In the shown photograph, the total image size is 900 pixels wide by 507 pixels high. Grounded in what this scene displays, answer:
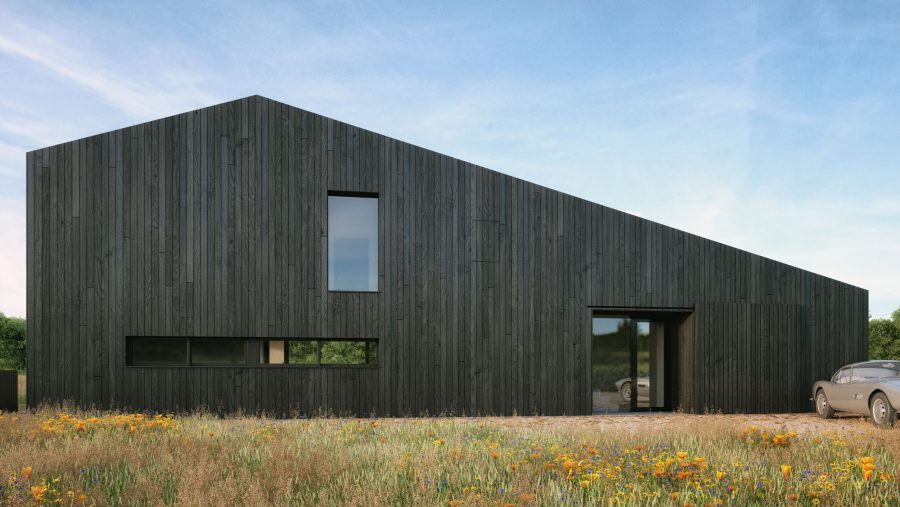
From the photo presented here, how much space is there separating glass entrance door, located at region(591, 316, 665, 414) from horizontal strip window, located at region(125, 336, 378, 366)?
196 inches

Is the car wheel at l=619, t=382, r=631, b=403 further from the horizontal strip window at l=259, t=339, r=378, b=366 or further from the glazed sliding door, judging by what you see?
the horizontal strip window at l=259, t=339, r=378, b=366

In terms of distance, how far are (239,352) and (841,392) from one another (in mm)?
11940

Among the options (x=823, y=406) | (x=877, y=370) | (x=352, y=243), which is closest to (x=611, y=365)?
(x=823, y=406)

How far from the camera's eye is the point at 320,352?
14367 millimetres

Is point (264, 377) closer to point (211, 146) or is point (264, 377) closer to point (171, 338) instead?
point (171, 338)

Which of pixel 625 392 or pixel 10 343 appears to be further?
pixel 10 343

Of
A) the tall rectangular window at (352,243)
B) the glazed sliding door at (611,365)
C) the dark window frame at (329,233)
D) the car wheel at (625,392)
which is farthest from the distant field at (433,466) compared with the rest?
the car wheel at (625,392)

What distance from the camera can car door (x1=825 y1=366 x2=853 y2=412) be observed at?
14484 mm

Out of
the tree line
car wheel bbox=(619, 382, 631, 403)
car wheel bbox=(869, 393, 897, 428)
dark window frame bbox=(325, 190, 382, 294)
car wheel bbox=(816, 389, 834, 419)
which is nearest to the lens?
car wheel bbox=(869, 393, 897, 428)

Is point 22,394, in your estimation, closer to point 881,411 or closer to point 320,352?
point 320,352

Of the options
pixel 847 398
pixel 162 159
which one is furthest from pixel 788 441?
pixel 162 159

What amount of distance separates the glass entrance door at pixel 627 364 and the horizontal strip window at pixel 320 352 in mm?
4934

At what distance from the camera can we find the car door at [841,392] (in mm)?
14484

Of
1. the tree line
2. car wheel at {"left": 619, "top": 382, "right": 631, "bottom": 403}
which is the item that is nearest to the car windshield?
car wheel at {"left": 619, "top": 382, "right": 631, "bottom": 403}
